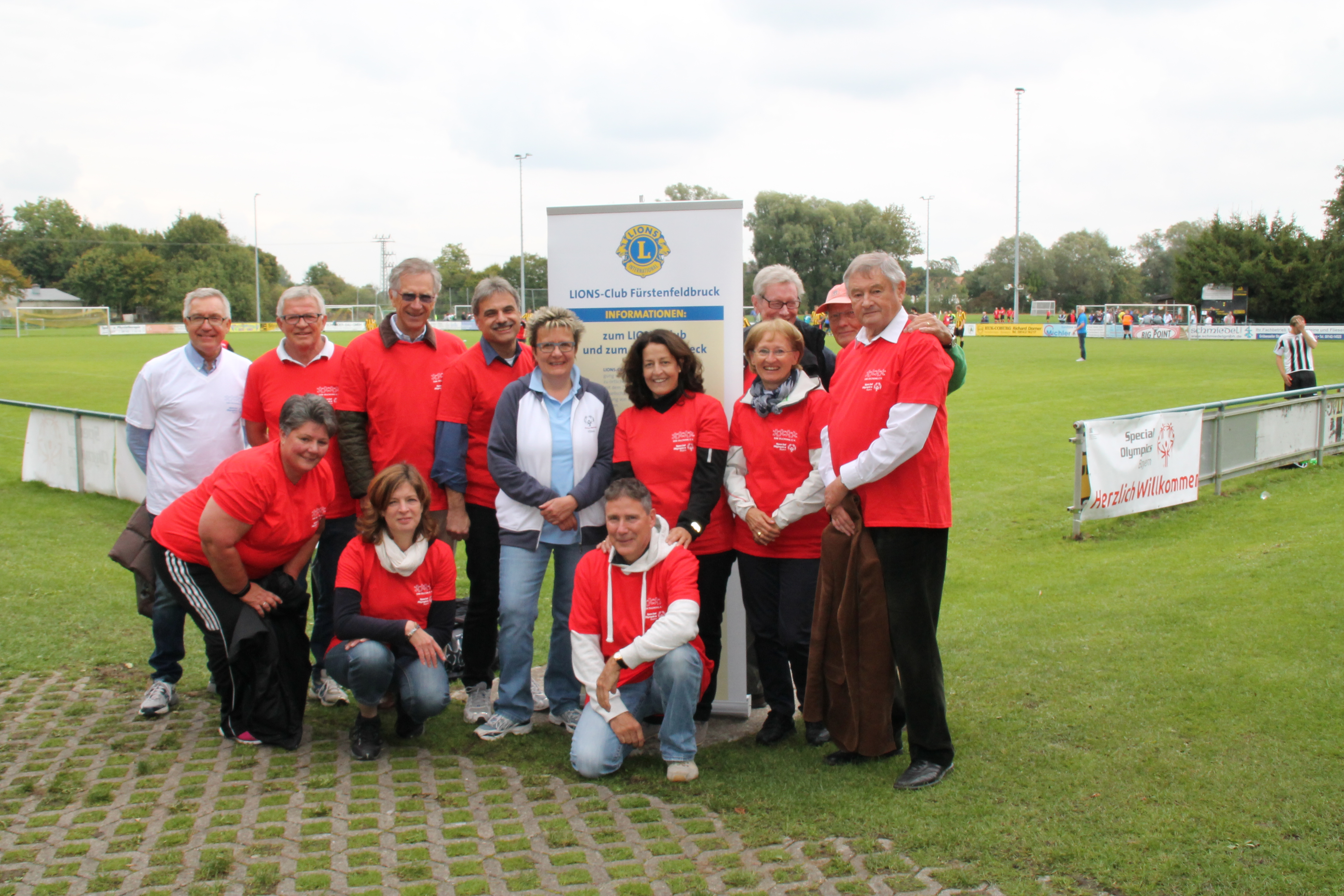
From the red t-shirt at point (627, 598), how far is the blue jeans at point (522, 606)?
320mm

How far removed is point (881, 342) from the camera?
3725mm

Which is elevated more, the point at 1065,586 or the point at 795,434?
the point at 795,434

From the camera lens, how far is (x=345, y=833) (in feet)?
11.0

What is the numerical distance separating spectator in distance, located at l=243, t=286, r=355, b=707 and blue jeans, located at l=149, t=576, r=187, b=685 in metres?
0.64

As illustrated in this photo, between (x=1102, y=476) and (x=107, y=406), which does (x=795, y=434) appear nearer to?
(x=1102, y=476)

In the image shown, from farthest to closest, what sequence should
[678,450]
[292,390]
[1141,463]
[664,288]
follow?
1. [1141,463]
2. [664,288]
3. [292,390]
4. [678,450]

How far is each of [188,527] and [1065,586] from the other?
594cm

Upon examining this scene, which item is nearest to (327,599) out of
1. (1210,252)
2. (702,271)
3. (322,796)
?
(322,796)

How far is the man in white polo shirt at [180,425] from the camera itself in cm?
463

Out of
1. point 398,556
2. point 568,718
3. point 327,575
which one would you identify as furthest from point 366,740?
point 327,575

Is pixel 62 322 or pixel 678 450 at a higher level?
pixel 62 322

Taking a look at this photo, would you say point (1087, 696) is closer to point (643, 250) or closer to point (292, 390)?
point (643, 250)

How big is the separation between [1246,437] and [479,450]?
9.27m

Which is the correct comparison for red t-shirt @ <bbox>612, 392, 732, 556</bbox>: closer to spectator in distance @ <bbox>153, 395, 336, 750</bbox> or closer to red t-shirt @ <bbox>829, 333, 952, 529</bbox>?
red t-shirt @ <bbox>829, 333, 952, 529</bbox>
